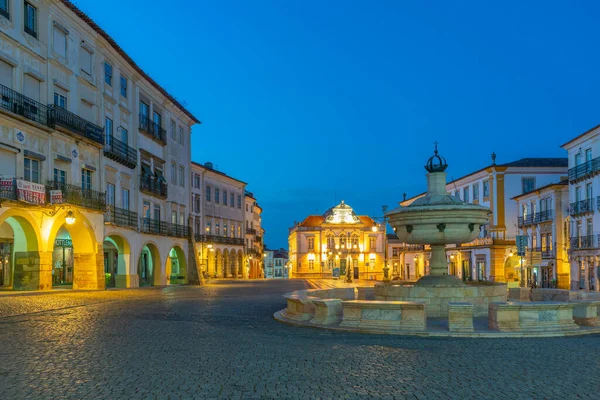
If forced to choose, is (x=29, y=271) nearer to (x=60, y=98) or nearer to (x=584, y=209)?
(x=60, y=98)

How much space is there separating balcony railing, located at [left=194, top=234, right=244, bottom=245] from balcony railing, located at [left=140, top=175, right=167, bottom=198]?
19015 mm

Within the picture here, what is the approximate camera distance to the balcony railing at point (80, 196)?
90.3 ft

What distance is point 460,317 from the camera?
12.1m

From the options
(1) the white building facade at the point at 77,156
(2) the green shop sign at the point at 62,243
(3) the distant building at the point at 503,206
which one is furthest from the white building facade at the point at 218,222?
(3) the distant building at the point at 503,206

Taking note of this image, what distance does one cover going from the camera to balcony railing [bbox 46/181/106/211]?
2752 cm

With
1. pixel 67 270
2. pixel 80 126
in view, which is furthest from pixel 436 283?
pixel 67 270

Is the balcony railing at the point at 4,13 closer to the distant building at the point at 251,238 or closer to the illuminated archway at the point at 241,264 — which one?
the illuminated archway at the point at 241,264

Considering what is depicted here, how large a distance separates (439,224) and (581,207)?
34172mm

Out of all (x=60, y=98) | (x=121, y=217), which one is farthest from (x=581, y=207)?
(x=60, y=98)

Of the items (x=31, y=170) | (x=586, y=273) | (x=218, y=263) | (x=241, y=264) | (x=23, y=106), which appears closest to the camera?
(x=23, y=106)

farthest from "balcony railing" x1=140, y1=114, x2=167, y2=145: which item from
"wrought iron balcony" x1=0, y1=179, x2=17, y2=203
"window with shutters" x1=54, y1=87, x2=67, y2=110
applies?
"wrought iron balcony" x1=0, y1=179, x2=17, y2=203

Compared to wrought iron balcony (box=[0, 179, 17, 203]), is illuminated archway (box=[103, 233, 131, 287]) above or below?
below

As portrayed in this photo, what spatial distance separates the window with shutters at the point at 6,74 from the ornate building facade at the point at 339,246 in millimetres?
75537

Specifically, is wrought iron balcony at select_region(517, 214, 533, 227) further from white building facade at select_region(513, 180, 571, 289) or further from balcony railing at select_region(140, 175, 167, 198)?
balcony railing at select_region(140, 175, 167, 198)
